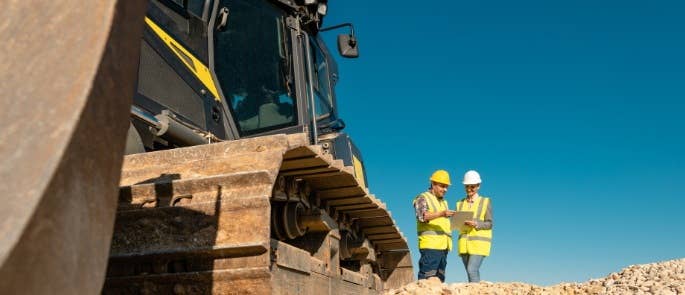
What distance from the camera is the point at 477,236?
7418 millimetres

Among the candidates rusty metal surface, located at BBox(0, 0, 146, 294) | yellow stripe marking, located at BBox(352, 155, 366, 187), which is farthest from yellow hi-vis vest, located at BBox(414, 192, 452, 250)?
rusty metal surface, located at BBox(0, 0, 146, 294)

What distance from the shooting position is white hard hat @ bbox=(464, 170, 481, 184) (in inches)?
304

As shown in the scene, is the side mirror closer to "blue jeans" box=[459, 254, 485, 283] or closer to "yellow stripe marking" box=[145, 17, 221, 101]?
"yellow stripe marking" box=[145, 17, 221, 101]

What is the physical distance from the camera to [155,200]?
2.69 meters

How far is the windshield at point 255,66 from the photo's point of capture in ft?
16.9

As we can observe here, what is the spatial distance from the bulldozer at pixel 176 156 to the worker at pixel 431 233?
0.94 feet

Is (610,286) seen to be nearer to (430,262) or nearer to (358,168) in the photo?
(430,262)

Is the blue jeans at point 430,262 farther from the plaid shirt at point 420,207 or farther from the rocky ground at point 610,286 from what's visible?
the rocky ground at point 610,286

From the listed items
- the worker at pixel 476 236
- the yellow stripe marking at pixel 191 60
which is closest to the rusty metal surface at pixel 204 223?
the yellow stripe marking at pixel 191 60

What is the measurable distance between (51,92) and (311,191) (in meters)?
3.17

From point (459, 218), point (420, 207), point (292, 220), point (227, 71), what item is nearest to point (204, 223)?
point (292, 220)

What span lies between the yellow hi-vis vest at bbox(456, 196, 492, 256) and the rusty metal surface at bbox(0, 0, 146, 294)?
6.54 m

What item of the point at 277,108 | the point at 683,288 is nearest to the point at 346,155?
the point at 277,108

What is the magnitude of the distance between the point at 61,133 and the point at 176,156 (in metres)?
2.06
